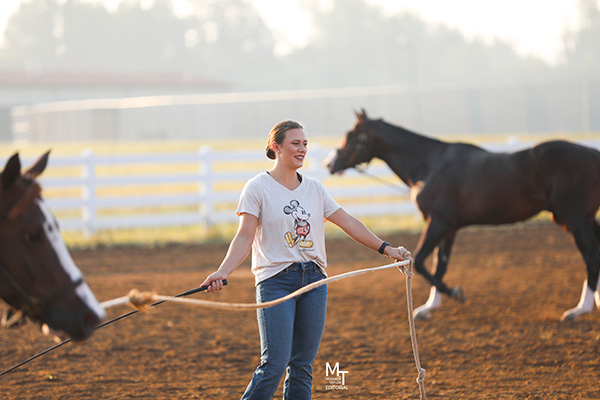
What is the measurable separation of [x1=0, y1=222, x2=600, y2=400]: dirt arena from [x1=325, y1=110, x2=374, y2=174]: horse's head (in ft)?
5.27

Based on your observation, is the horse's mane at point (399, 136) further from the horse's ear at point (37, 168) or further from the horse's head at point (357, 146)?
→ the horse's ear at point (37, 168)

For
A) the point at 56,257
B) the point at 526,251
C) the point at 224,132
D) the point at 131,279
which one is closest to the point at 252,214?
the point at 56,257

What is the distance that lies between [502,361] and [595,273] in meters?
Result: 1.90

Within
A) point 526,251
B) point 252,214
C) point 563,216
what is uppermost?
point 252,214

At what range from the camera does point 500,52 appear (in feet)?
250

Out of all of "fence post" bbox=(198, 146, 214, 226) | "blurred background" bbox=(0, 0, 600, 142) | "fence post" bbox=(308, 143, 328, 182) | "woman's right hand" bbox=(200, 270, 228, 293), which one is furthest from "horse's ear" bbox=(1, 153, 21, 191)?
"blurred background" bbox=(0, 0, 600, 142)

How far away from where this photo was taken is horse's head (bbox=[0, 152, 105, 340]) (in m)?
3.02

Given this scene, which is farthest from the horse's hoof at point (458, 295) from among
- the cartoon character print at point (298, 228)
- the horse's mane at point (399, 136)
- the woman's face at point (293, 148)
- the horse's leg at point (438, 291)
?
the woman's face at point (293, 148)

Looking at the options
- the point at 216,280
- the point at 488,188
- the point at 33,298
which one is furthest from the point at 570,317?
the point at 33,298

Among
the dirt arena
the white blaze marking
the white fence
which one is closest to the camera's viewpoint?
the white blaze marking

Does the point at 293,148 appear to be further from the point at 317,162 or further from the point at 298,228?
the point at 317,162

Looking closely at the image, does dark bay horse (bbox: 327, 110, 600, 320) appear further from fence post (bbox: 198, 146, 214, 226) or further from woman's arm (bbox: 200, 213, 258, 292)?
fence post (bbox: 198, 146, 214, 226)

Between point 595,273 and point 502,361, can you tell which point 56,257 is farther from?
point 595,273

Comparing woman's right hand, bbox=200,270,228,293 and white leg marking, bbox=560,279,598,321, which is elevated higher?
woman's right hand, bbox=200,270,228,293
